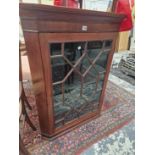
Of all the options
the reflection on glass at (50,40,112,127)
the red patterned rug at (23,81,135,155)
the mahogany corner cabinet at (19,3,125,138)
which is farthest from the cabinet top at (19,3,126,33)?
the red patterned rug at (23,81,135,155)

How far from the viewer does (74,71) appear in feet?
4.18

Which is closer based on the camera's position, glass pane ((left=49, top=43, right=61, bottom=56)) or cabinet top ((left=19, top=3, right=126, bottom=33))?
cabinet top ((left=19, top=3, right=126, bottom=33))

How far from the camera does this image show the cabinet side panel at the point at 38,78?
102 centimetres

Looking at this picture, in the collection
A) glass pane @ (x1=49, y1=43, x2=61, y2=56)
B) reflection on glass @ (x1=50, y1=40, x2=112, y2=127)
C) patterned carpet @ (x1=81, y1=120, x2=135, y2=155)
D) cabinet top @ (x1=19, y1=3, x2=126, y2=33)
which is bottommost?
patterned carpet @ (x1=81, y1=120, x2=135, y2=155)

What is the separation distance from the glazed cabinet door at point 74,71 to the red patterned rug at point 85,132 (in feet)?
0.44

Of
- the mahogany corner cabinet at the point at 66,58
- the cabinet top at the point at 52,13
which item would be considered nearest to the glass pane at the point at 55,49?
the mahogany corner cabinet at the point at 66,58

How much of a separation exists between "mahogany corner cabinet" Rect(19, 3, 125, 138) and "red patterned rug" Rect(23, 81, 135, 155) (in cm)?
8

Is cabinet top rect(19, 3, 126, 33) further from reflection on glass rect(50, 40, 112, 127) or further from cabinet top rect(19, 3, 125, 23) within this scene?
reflection on glass rect(50, 40, 112, 127)

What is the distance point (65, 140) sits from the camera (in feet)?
4.76

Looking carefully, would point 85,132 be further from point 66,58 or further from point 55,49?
point 55,49

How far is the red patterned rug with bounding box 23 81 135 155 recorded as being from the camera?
4.48ft

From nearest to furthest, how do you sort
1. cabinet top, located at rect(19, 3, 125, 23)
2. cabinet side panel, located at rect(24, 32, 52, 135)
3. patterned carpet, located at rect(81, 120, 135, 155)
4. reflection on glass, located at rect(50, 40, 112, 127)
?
1. cabinet top, located at rect(19, 3, 125, 23)
2. cabinet side panel, located at rect(24, 32, 52, 135)
3. reflection on glass, located at rect(50, 40, 112, 127)
4. patterned carpet, located at rect(81, 120, 135, 155)

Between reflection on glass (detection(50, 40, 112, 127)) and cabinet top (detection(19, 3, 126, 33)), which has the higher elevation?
cabinet top (detection(19, 3, 126, 33))
